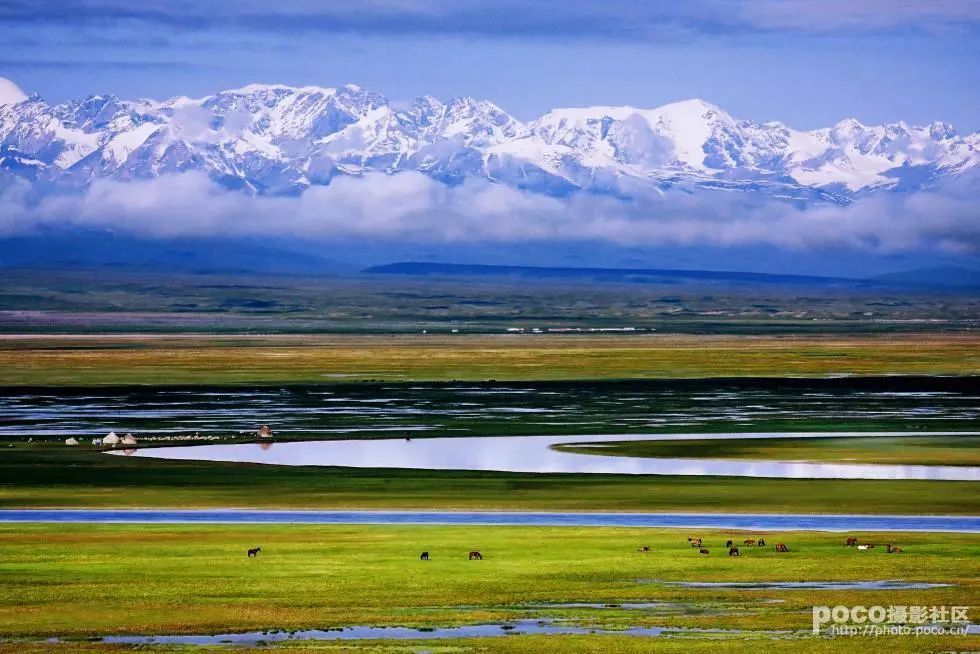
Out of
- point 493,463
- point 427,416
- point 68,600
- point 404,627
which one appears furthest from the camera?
point 427,416

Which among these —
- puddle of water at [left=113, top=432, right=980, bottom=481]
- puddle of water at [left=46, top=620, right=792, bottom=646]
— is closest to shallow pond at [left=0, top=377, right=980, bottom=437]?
puddle of water at [left=113, top=432, right=980, bottom=481]

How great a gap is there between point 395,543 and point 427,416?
1359 inches

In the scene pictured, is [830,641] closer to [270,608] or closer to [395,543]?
[270,608]

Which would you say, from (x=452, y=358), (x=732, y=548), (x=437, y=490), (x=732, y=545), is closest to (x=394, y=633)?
(x=732, y=548)

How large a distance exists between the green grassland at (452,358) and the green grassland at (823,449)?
116 ft

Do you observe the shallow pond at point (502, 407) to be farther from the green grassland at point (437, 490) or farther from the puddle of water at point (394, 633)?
the puddle of water at point (394, 633)

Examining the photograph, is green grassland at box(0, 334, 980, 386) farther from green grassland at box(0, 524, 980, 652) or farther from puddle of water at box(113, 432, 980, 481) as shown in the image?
green grassland at box(0, 524, 980, 652)

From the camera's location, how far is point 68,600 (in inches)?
1315

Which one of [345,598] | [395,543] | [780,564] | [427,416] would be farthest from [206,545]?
[427,416]

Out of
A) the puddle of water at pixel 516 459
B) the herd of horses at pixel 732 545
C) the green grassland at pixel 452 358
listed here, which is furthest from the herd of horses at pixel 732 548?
the green grassland at pixel 452 358

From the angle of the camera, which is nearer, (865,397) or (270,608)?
(270,608)

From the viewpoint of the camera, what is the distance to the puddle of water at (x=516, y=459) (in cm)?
5512

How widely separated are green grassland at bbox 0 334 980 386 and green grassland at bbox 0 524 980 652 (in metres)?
55.4

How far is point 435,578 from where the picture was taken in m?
35.8
